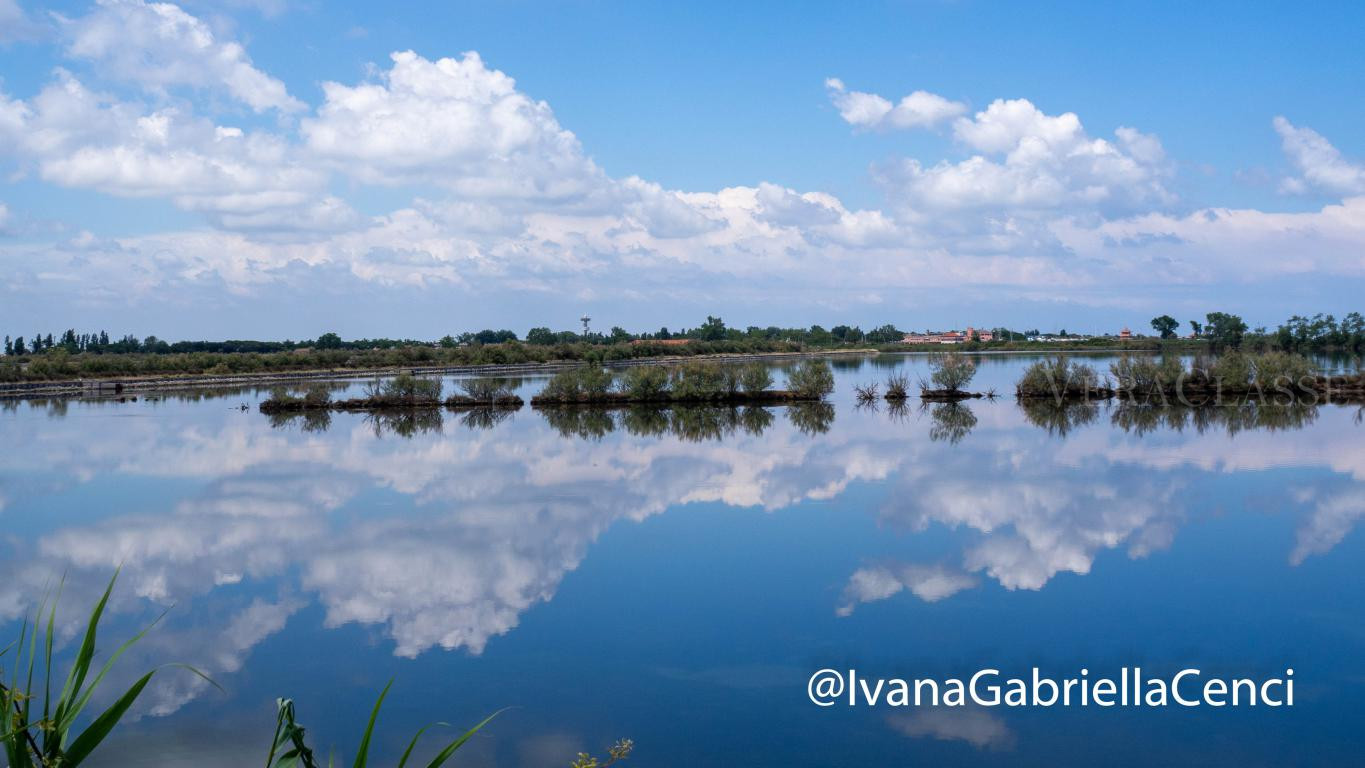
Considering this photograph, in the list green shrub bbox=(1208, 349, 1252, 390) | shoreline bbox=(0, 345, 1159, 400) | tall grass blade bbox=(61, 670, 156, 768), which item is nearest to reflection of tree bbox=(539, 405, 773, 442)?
shoreline bbox=(0, 345, 1159, 400)

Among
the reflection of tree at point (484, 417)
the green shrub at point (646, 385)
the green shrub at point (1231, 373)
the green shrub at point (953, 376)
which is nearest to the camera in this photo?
the reflection of tree at point (484, 417)

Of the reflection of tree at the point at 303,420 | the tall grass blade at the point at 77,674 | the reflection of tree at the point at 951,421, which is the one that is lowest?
the reflection of tree at the point at 951,421

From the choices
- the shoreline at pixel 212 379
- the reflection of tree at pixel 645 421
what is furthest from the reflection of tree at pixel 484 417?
the shoreline at pixel 212 379

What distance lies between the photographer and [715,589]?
336 inches

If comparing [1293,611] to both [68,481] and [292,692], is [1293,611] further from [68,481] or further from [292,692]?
[68,481]

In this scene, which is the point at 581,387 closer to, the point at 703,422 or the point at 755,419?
the point at 703,422

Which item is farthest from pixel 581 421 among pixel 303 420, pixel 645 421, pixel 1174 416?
pixel 1174 416

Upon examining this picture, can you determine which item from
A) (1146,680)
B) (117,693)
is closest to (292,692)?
(117,693)

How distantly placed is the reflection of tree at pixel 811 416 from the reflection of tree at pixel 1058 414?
4.52m

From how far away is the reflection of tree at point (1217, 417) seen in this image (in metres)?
20.4

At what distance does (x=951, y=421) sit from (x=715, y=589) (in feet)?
50.3

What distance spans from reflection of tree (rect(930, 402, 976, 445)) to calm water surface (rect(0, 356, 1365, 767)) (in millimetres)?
1734

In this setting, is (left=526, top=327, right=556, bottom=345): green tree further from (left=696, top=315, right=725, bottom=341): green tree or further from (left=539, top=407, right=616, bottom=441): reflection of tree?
(left=539, top=407, right=616, bottom=441): reflection of tree

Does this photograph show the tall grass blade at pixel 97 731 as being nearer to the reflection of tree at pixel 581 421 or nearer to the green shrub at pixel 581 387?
the reflection of tree at pixel 581 421
